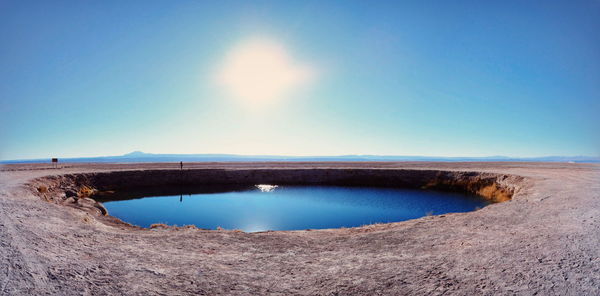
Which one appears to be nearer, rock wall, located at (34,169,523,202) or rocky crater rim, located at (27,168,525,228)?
rocky crater rim, located at (27,168,525,228)

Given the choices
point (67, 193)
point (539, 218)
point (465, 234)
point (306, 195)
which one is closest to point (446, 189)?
point (306, 195)

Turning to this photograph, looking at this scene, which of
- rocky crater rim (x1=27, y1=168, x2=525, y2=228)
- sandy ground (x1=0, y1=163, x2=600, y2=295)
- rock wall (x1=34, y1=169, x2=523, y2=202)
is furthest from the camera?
rock wall (x1=34, y1=169, x2=523, y2=202)

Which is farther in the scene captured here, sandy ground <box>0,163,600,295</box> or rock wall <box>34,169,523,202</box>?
rock wall <box>34,169,523,202</box>

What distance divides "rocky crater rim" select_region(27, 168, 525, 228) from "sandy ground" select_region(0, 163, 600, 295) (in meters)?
19.3

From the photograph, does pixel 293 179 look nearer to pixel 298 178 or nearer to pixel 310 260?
pixel 298 178

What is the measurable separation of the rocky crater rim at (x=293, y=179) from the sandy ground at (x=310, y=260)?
19275 mm

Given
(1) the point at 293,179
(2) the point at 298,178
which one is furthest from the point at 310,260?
(2) the point at 298,178

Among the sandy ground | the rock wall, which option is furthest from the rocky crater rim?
the sandy ground

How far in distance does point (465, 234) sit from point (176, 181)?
3479cm

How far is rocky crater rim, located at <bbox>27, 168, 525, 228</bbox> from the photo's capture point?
2670cm

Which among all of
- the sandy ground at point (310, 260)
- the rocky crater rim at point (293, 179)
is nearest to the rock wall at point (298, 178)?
the rocky crater rim at point (293, 179)

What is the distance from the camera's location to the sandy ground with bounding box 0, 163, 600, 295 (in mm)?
4953

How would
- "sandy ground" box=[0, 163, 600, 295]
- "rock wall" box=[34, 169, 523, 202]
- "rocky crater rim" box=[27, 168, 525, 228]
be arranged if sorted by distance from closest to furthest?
"sandy ground" box=[0, 163, 600, 295]
"rocky crater rim" box=[27, 168, 525, 228]
"rock wall" box=[34, 169, 523, 202]

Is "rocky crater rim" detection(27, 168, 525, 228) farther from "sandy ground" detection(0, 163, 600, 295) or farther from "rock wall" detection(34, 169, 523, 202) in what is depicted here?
"sandy ground" detection(0, 163, 600, 295)
